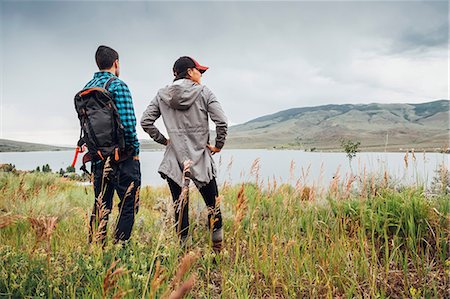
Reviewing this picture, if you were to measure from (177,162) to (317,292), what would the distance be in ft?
6.75

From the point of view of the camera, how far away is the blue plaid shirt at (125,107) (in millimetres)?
3781

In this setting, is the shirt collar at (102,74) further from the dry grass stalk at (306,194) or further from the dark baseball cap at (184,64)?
the dry grass stalk at (306,194)

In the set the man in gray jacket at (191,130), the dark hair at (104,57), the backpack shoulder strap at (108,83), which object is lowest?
the man in gray jacket at (191,130)

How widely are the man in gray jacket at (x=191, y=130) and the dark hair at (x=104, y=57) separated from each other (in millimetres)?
683

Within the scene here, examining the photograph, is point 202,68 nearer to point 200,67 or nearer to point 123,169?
point 200,67

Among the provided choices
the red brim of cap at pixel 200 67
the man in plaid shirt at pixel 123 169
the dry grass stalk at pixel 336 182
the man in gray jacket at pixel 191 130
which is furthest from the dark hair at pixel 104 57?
the dry grass stalk at pixel 336 182

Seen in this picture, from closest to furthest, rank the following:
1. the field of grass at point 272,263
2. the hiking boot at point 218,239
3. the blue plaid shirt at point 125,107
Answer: the field of grass at point 272,263, the blue plaid shirt at point 125,107, the hiking boot at point 218,239

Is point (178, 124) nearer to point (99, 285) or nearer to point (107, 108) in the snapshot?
point (107, 108)

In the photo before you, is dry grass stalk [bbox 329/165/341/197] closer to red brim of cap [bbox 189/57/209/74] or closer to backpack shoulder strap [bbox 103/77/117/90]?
red brim of cap [bbox 189/57/209/74]

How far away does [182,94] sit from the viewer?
3834 millimetres

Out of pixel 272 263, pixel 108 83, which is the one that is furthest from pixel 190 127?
pixel 272 263

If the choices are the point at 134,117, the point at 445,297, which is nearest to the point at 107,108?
the point at 134,117

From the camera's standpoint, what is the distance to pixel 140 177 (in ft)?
12.8

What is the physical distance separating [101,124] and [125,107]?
1.11 feet
